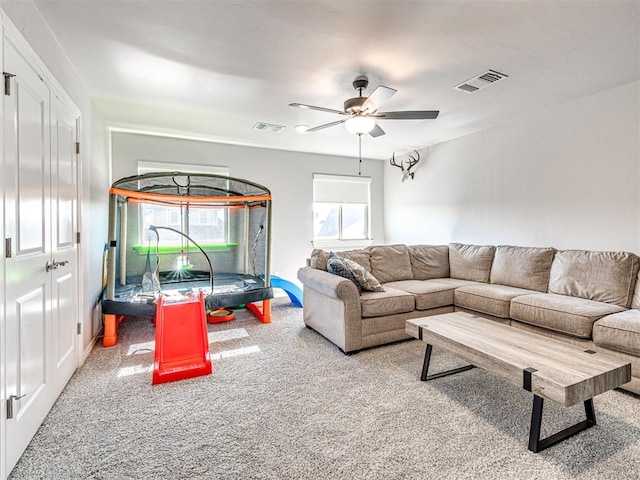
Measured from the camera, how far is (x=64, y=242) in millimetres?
2320

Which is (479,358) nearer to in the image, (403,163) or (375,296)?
(375,296)

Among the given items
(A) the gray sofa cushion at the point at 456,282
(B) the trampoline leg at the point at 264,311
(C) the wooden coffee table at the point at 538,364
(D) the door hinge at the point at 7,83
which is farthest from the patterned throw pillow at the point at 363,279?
(D) the door hinge at the point at 7,83

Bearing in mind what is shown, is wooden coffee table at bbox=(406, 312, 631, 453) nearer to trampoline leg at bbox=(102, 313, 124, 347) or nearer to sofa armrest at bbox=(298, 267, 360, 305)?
sofa armrest at bbox=(298, 267, 360, 305)

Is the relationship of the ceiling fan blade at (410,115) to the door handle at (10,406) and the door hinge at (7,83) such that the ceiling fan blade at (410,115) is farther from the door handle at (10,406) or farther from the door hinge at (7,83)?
the door handle at (10,406)

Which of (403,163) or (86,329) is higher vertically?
(403,163)

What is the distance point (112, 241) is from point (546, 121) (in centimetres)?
471

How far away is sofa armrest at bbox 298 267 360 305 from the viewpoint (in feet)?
9.69

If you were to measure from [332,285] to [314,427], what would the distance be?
4.29 ft

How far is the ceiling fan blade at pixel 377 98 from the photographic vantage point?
7.94 feet

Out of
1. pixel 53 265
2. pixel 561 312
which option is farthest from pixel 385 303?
pixel 53 265

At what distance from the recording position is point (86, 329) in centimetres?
290

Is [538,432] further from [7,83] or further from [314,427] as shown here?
[7,83]

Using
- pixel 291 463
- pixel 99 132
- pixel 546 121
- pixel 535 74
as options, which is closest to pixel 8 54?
pixel 99 132

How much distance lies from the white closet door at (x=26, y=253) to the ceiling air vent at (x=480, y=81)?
3.17 meters
